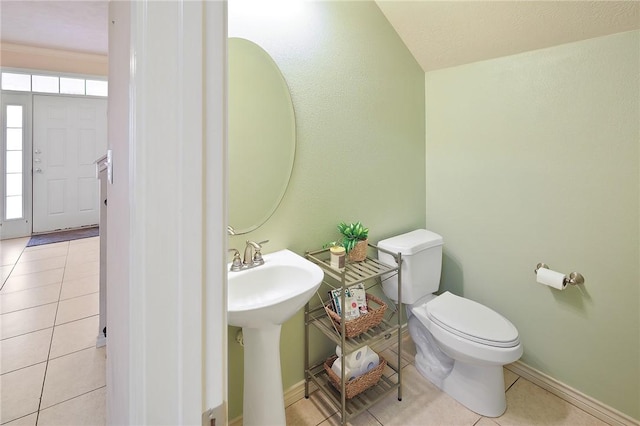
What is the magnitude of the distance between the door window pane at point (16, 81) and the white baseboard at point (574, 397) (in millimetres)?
6219

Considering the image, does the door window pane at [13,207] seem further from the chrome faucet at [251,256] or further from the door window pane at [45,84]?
the chrome faucet at [251,256]

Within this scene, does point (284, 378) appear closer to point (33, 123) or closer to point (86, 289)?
point (86, 289)

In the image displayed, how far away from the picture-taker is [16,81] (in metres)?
4.25


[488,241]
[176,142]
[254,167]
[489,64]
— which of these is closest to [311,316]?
[254,167]

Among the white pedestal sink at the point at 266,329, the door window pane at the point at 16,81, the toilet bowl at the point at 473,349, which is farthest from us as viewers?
the door window pane at the point at 16,81

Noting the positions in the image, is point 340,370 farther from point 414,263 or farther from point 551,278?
point 551,278

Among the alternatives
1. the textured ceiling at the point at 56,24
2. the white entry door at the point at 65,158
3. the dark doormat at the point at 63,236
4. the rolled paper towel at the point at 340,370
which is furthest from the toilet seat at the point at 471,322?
the white entry door at the point at 65,158

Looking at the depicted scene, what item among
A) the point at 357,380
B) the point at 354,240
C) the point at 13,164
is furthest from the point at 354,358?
the point at 13,164

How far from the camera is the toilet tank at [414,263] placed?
1917mm

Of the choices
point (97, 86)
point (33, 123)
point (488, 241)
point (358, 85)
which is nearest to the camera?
point (358, 85)

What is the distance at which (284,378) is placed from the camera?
1743 mm

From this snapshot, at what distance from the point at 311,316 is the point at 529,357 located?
1341 millimetres

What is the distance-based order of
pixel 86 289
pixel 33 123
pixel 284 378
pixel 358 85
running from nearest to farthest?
pixel 284 378 < pixel 358 85 < pixel 86 289 < pixel 33 123

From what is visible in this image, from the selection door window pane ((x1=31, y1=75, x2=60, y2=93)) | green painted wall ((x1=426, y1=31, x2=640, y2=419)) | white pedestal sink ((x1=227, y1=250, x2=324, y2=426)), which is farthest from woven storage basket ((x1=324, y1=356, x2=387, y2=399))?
door window pane ((x1=31, y1=75, x2=60, y2=93))
